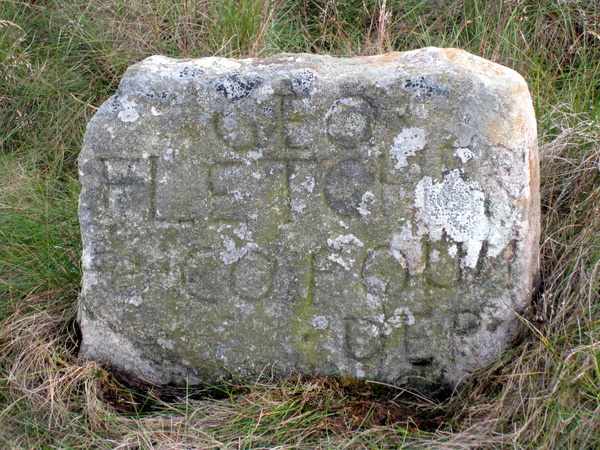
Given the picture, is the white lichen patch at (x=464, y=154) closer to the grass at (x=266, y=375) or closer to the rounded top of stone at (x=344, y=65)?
the rounded top of stone at (x=344, y=65)

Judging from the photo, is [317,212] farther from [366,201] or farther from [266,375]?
[266,375]

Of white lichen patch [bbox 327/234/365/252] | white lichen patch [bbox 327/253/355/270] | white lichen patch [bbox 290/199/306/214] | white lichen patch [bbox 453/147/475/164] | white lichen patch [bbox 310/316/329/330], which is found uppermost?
white lichen patch [bbox 453/147/475/164]

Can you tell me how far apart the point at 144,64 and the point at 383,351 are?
4.06 feet

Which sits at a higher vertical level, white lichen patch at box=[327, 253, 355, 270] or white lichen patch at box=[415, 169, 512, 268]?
white lichen patch at box=[415, 169, 512, 268]

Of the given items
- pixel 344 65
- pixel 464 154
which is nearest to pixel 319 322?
pixel 464 154

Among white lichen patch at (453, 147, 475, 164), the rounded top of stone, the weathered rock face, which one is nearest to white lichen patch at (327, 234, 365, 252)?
the weathered rock face

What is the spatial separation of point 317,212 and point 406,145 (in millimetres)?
353

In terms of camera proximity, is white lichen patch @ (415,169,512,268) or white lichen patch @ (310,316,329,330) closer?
white lichen patch @ (415,169,512,268)

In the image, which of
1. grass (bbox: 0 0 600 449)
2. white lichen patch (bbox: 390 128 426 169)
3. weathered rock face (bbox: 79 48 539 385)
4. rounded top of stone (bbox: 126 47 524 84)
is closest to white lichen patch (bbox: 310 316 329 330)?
weathered rock face (bbox: 79 48 539 385)

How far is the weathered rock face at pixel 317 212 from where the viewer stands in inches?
83.8

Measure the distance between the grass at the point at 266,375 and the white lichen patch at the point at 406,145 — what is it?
24.9 inches

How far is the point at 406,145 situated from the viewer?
214cm

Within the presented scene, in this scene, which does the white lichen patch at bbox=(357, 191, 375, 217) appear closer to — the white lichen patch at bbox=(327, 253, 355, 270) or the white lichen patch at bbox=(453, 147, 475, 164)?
the white lichen patch at bbox=(327, 253, 355, 270)

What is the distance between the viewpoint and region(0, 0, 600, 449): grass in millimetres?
Result: 2051
